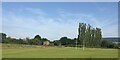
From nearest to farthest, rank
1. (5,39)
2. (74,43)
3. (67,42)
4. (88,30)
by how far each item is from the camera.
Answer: (5,39) → (88,30) → (74,43) → (67,42)

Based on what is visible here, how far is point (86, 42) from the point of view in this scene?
91812 mm

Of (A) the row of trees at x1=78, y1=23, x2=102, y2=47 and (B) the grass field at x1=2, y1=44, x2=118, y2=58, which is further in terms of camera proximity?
(A) the row of trees at x1=78, y1=23, x2=102, y2=47

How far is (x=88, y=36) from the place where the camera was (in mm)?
91188

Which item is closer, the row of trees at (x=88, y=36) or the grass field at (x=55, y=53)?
the grass field at (x=55, y=53)

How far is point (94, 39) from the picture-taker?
91.9 metres

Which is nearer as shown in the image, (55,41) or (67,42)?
(55,41)

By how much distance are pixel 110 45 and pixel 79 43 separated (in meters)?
11.8

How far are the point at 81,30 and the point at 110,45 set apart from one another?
441 inches

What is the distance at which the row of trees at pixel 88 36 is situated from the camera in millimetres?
90938

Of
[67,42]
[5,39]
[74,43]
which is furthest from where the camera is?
[67,42]

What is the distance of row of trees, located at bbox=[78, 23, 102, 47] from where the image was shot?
9094 cm

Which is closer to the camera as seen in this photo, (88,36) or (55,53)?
(55,53)

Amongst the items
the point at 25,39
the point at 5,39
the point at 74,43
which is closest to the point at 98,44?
the point at 74,43

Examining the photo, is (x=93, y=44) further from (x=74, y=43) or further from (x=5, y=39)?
(x=5, y=39)
